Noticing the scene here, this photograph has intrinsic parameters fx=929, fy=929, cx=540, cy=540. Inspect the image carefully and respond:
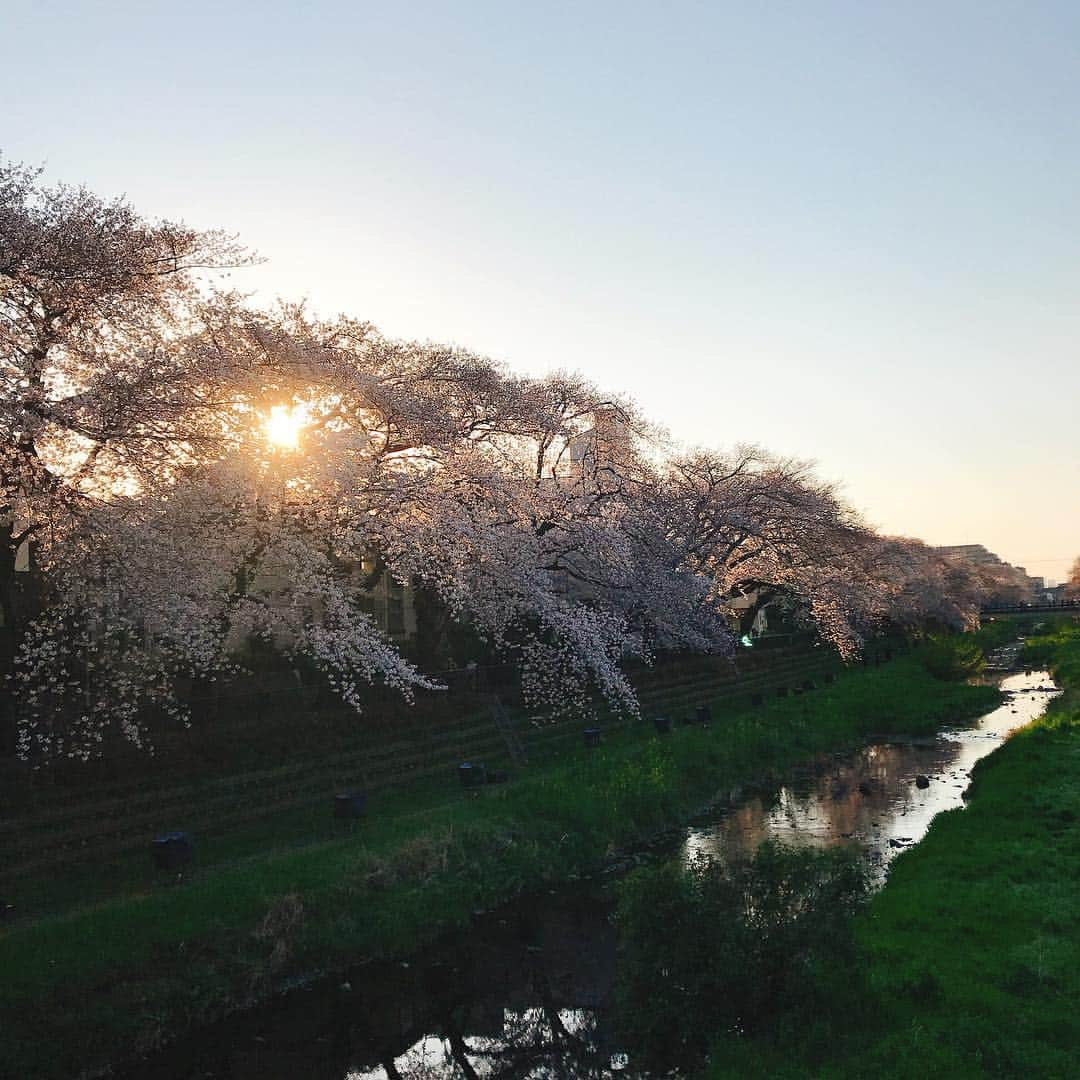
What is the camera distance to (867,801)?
25703 millimetres

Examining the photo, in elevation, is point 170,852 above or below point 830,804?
above

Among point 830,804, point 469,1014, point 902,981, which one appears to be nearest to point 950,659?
point 830,804

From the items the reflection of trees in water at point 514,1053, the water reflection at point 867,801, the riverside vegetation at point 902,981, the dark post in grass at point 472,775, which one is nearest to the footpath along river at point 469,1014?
the reflection of trees in water at point 514,1053

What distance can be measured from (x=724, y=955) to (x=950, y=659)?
4849 cm

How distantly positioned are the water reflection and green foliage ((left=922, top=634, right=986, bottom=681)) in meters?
16.6

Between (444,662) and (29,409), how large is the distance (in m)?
16.0

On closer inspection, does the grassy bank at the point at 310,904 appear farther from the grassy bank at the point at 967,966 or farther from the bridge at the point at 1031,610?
the bridge at the point at 1031,610

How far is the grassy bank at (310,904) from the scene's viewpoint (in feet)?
39.8

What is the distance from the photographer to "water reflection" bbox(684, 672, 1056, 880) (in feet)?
71.1

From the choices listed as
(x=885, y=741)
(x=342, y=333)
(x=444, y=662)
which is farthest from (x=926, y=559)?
(x=342, y=333)

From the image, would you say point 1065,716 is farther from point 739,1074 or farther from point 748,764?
point 739,1074

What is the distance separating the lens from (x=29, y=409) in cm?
1585

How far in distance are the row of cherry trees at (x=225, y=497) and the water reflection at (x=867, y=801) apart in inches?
201

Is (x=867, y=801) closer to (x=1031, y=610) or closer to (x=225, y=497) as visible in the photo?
(x=225, y=497)
